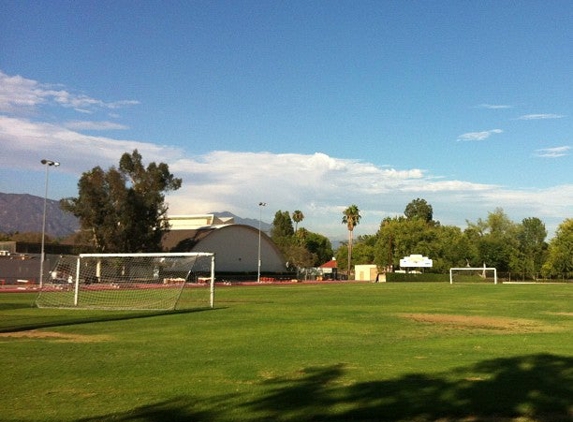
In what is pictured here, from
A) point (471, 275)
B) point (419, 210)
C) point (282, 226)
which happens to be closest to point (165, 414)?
point (471, 275)

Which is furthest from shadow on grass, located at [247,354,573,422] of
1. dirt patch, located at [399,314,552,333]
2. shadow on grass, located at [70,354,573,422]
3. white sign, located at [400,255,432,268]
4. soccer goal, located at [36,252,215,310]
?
white sign, located at [400,255,432,268]

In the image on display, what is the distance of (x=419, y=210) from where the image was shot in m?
194

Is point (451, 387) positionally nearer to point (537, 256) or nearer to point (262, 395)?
point (262, 395)

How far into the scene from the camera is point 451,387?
9289 millimetres

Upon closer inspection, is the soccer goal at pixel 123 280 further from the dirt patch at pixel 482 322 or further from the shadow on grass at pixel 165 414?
the shadow on grass at pixel 165 414

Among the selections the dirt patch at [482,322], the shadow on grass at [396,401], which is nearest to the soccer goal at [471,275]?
the dirt patch at [482,322]

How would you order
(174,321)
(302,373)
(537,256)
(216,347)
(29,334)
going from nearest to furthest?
(302,373) → (216,347) → (29,334) → (174,321) → (537,256)

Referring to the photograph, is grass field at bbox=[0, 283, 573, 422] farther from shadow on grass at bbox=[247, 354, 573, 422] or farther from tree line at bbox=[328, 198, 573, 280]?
tree line at bbox=[328, 198, 573, 280]

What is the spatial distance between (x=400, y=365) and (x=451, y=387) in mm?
2138

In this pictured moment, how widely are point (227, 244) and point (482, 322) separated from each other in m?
89.4

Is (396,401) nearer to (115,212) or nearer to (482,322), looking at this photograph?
(482,322)

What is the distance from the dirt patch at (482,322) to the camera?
18.9m

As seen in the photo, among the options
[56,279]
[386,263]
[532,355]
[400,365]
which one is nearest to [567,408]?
[400,365]

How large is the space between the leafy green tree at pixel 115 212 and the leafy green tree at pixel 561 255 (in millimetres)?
76115
